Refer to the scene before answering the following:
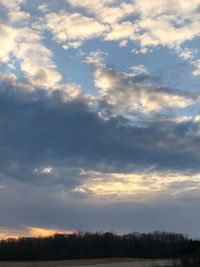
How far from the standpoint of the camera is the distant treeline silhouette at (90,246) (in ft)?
470

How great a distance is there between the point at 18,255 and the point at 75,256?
1569 centimetres

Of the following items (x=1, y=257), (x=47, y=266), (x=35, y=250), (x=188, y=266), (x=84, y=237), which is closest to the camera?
(x=188, y=266)

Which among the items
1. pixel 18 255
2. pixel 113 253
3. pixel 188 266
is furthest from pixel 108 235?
pixel 188 266

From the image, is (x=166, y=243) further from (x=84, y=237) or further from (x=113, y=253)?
(x=84, y=237)

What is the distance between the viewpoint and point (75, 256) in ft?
483

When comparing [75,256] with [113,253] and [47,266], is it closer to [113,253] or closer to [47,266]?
[113,253]

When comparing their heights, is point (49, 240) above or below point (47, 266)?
above

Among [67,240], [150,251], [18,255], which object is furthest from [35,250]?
[150,251]

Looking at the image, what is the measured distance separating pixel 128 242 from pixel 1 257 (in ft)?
133

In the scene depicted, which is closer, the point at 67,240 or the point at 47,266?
the point at 47,266

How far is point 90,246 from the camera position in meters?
161

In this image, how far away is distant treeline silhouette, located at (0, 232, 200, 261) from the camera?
143 m

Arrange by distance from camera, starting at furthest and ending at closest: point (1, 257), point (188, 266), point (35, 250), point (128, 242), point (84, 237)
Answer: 1. point (84, 237)
2. point (128, 242)
3. point (35, 250)
4. point (1, 257)
5. point (188, 266)

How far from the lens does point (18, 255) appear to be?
463ft
